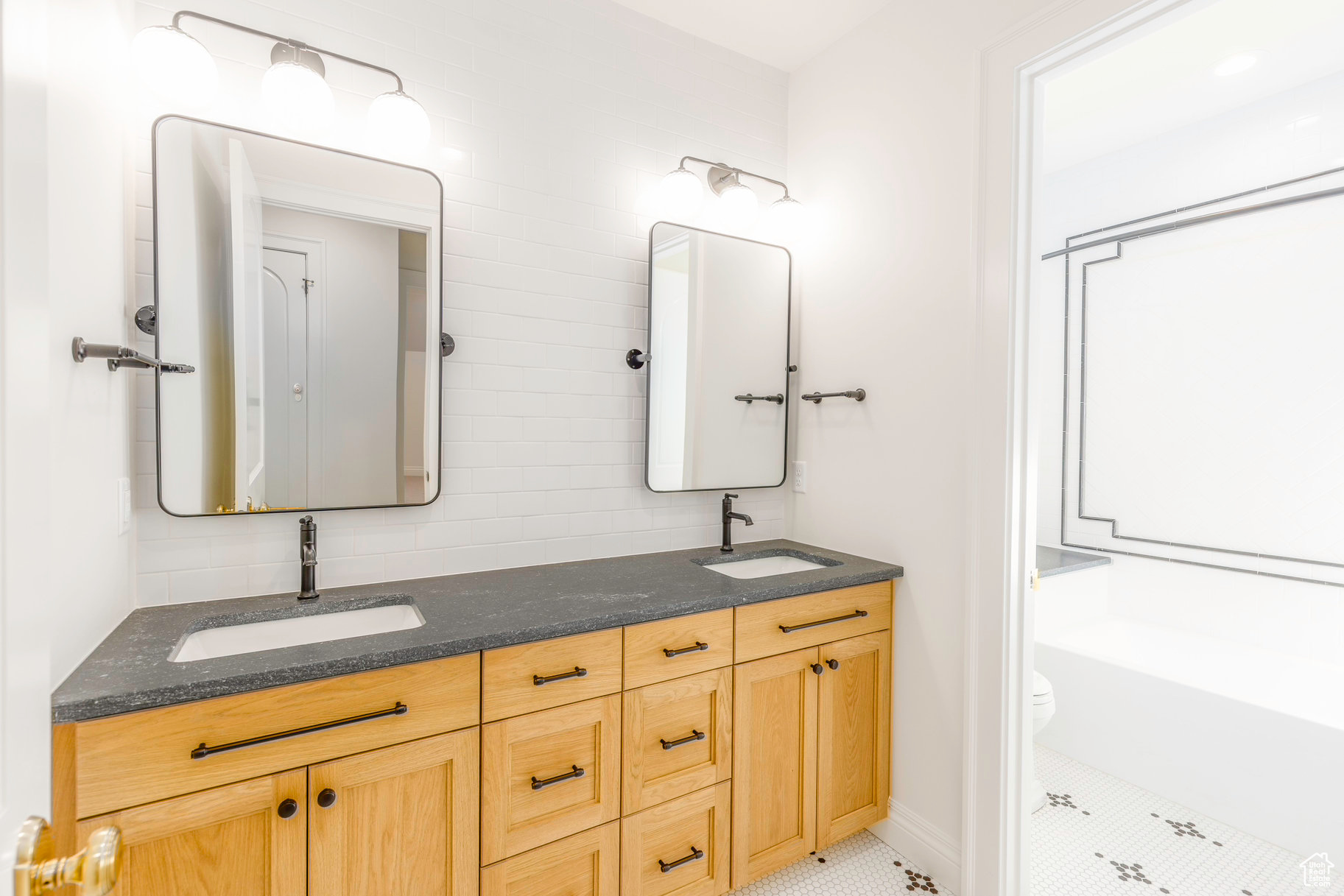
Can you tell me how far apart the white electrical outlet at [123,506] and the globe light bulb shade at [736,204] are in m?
1.96

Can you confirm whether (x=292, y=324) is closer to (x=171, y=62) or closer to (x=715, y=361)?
(x=171, y=62)

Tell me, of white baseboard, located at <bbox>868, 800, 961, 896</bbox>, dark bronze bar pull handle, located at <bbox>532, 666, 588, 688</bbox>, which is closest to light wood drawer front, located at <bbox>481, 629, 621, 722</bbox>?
dark bronze bar pull handle, located at <bbox>532, 666, 588, 688</bbox>

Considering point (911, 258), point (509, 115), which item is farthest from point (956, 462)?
point (509, 115)

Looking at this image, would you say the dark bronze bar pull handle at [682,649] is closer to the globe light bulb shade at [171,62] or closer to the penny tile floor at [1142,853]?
the penny tile floor at [1142,853]

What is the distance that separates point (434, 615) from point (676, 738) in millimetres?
693

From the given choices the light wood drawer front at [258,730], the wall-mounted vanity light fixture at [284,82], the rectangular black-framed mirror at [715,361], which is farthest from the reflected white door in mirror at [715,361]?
the light wood drawer front at [258,730]

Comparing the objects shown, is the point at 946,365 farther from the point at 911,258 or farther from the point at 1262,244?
the point at 1262,244

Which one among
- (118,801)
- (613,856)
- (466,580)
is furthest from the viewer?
(466,580)

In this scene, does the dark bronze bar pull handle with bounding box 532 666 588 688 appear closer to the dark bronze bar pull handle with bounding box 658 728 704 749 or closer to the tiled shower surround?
the dark bronze bar pull handle with bounding box 658 728 704 749

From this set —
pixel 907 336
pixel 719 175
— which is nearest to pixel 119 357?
pixel 719 175

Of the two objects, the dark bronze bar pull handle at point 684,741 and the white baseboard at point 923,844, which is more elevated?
the dark bronze bar pull handle at point 684,741

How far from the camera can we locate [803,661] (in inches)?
71.9

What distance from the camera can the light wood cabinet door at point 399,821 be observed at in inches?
46.4

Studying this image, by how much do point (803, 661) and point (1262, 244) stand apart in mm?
2706
